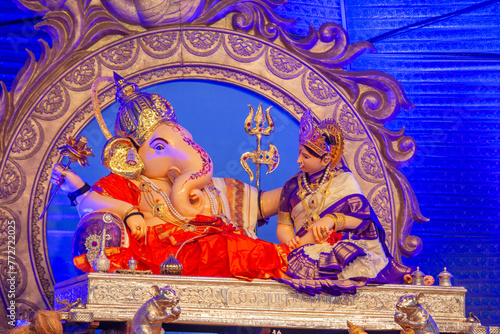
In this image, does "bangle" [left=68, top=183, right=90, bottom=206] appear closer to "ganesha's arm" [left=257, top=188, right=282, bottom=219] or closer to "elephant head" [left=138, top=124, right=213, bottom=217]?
"elephant head" [left=138, top=124, right=213, bottom=217]

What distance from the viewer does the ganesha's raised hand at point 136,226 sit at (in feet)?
15.0

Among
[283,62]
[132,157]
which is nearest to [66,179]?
[132,157]

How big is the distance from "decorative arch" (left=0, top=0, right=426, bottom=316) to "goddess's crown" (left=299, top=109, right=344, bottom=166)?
33.5 inches

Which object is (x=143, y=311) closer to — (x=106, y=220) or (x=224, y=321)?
(x=224, y=321)

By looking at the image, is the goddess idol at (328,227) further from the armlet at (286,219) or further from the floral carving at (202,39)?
the floral carving at (202,39)

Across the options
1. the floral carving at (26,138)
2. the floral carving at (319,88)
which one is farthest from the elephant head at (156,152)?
the floral carving at (319,88)

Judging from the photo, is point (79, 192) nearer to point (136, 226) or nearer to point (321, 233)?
point (136, 226)

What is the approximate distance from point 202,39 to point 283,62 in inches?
25.9

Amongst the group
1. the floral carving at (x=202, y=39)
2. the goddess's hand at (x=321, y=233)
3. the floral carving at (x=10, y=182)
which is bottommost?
the goddess's hand at (x=321, y=233)

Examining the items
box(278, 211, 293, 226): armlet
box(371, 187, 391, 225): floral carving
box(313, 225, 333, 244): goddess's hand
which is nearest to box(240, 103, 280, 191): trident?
box(278, 211, 293, 226): armlet

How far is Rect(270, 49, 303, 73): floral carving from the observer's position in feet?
18.8

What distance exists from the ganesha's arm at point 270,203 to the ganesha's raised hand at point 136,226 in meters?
0.97

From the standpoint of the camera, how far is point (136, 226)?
458 cm

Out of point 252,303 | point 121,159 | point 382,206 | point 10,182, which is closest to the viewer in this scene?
point 252,303
